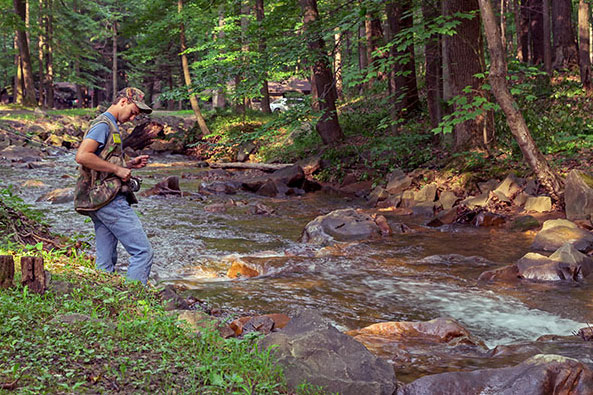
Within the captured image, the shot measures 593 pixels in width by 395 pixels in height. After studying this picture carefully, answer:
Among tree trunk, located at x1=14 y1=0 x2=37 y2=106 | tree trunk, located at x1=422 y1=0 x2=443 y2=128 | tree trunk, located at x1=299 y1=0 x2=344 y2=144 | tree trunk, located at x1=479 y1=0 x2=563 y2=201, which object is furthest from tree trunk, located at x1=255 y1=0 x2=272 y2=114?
tree trunk, located at x1=14 y1=0 x2=37 y2=106

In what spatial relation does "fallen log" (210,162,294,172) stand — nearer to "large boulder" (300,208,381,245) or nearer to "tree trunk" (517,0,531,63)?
"large boulder" (300,208,381,245)

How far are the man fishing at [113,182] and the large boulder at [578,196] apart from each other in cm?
792

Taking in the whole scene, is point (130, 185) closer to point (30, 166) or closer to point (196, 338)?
point (196, 338)

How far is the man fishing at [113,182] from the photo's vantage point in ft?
18.3

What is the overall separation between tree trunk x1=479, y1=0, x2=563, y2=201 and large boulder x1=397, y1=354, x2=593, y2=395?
7221 millimetres

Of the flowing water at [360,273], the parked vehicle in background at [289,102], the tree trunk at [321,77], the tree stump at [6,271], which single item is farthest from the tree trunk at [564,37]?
the tree stump at [6,271]

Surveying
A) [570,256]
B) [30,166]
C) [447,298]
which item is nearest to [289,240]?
[447,298]

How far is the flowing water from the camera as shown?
6430 millimetres

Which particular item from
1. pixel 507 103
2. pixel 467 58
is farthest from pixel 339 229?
pixel 467 58

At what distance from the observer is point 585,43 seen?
15.9 m

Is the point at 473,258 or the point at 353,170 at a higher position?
the point at 353,170

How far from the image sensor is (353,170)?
1698cm

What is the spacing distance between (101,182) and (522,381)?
418 cm

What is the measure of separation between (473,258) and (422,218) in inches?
137
